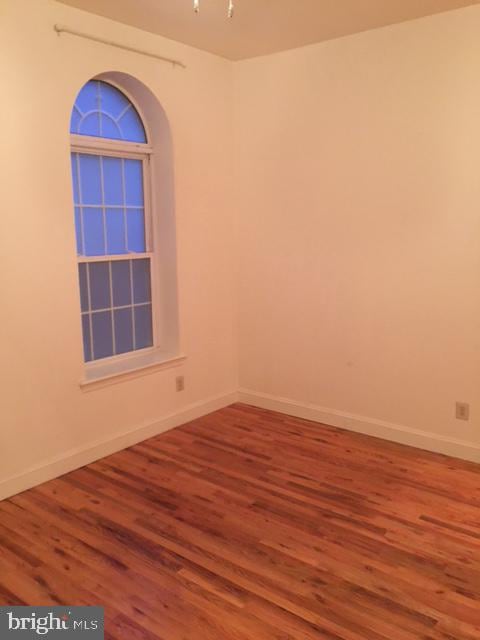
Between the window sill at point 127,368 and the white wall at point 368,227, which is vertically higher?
the white wall at point 368,227

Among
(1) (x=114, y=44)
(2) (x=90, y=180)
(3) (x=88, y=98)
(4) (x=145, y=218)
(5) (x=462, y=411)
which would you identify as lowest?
(5) (x=462, y=411)

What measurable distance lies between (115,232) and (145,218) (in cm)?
30

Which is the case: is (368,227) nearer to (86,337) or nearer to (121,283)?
(121,283)

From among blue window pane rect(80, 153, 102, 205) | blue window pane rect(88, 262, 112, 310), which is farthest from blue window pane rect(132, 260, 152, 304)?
blue window pane rect(80, 153, 102, 205)

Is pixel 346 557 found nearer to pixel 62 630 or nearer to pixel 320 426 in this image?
pixel 62 630

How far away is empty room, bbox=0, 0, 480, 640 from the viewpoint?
239 cm

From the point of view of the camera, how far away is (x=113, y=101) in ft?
12.2

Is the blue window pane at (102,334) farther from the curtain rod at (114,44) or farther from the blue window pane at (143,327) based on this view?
the curtain rod at (114,44)

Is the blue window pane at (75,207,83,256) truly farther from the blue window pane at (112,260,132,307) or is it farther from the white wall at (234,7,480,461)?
the white wall at (234,7,480,461)

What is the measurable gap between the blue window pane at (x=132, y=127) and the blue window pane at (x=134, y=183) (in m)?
0.16

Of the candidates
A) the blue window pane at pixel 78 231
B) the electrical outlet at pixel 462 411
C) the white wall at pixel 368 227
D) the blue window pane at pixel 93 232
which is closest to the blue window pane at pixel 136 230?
the blue window pane at pixel 93 232

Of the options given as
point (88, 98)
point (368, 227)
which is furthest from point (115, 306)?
point (368, 227)

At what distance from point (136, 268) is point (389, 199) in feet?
6.00

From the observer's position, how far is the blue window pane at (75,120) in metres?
3.45
